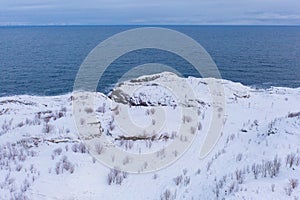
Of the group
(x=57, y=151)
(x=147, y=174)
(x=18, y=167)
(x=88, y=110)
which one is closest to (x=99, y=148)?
(x=57, y=151)

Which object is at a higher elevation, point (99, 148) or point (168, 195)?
point (99, 148)

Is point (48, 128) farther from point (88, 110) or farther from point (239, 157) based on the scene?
point (239, 157)

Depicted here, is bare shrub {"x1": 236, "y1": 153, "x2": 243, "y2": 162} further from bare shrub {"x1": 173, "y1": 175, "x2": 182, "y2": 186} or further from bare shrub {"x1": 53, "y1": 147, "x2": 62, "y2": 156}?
bare shrub {"x1": 53, "y1": 147, "x2": 62, "y2": 156}

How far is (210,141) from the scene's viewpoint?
11.5 m

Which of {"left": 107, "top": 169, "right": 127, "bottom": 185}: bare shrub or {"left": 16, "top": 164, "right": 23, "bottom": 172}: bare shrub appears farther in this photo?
{"left": 16, "top": 164, "right": 23, "bottom": 172}: bare shrub

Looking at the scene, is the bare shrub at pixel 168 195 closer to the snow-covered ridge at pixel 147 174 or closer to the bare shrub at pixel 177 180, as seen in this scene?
the snow-covered ridge at pixel 147 174

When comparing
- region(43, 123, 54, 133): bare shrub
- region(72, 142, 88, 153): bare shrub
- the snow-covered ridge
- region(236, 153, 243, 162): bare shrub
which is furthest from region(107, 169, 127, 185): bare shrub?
Result: region(43, 123, 54, 133): bare shrub

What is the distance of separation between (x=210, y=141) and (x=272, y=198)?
5.07 m

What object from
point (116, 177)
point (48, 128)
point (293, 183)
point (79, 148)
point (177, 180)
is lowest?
point (116, 177)

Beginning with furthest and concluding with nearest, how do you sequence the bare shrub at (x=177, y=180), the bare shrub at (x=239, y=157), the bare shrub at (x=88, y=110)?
the bare shrub at (x=88, y=110), the bare shrub at (x=239, y=157), the bare shrub at (x=177, y=180)

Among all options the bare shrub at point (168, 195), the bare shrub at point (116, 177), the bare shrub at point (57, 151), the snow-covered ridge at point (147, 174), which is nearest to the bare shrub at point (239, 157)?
the snow-covered ridge at point (147, 174)

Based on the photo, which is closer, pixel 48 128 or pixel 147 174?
pixel 147 174

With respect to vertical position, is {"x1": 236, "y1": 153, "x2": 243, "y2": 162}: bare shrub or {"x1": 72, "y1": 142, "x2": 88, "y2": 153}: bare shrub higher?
{"x1": 236, "y1": 153, "x2": 243, "y2": 162}: bare shrub

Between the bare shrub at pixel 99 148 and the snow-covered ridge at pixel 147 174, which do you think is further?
the bare shrub at pixel 99 148
